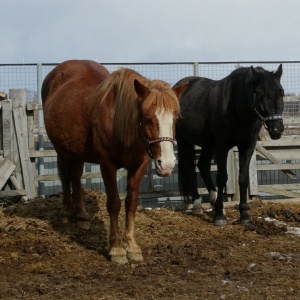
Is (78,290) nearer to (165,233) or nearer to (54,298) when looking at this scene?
(54,298)

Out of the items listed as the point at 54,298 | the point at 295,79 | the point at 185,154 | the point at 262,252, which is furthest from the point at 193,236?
the point at 295,79

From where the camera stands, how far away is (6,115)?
334 inches

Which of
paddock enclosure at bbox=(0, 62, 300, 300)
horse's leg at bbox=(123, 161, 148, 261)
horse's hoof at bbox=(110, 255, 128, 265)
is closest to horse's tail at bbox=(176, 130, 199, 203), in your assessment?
paddock enclosure at bbox=(0, 62, 300, 300)

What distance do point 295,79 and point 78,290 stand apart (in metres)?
8.43

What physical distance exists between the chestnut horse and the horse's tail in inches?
87.5

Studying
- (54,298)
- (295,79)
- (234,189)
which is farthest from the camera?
(295,79)

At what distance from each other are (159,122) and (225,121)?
2.72m

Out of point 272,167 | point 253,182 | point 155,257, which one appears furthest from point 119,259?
point 272,167

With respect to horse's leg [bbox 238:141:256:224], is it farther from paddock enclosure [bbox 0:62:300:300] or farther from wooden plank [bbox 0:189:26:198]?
wooden plank [bbox 0:189:26:198]

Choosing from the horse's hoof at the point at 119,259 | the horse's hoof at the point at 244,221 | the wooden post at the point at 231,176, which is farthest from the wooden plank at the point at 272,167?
the horse's hoof at the point at 119,259

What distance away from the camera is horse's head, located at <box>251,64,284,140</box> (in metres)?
6.50

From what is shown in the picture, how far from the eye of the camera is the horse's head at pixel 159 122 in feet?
14.6

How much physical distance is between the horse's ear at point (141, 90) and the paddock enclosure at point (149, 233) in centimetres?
154

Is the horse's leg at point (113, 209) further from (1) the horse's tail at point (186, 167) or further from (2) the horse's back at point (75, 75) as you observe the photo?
(1) the horse's tail at point (186, 167)
